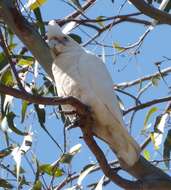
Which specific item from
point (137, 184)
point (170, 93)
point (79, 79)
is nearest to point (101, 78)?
point (79, 79)

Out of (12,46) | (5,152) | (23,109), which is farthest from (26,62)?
(5,152)

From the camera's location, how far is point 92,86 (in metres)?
2.04

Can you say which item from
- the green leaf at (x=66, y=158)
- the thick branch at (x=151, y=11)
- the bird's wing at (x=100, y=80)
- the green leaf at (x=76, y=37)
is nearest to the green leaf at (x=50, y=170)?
the green leaf at (x=66, y=158)

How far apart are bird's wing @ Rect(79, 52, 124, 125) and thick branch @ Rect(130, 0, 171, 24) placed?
0.31 meters

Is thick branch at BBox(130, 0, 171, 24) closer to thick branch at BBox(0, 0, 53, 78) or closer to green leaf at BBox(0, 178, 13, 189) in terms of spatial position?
thick branch at BBox(0, 0, 53, 78)

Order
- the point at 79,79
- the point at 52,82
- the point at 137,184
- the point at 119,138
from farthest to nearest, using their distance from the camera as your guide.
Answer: the point at 52,82 → the point at 79,79 → the point at 119,138 → the point at 137,184

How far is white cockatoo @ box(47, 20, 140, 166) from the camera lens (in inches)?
74.6

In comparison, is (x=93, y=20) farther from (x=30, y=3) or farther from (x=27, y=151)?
(x=27, y=151)

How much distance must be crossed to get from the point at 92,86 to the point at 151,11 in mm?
349

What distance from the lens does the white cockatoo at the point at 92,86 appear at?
6.22ft

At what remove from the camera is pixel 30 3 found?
201cm

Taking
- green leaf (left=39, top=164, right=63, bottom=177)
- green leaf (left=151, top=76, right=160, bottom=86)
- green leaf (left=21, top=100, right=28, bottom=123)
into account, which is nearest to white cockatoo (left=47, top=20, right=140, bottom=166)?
green leaf (left=21, top=100, right=28, bottom=123)

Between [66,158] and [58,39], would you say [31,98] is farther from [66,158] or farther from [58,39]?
[58,39]

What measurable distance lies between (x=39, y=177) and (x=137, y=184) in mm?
415
